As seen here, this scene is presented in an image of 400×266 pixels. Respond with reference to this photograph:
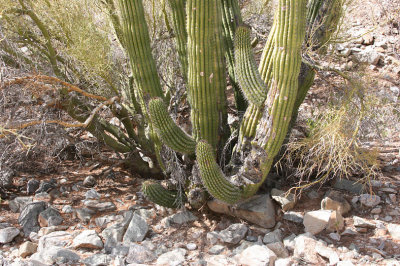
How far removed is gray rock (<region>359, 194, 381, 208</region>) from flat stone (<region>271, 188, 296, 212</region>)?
2.90ft

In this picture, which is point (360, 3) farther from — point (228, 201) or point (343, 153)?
point (228, 201)

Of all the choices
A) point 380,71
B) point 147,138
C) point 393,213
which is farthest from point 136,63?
point 380,71

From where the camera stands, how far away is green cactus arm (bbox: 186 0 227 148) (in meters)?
4.65

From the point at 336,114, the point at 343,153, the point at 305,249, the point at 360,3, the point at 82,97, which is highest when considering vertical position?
the point at 360,3

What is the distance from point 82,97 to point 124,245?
2573mm

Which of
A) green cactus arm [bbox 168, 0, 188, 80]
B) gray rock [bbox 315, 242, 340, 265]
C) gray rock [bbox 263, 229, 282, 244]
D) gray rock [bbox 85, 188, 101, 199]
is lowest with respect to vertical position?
gray rock [bbox 315, 242, 340, 265]

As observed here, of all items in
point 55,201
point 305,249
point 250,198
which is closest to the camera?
point 305,249

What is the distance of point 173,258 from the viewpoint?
474 cm

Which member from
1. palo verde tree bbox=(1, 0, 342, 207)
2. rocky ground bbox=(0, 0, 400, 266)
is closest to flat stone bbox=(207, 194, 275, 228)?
rocky ground bbox=(0, 0, 400, 266)

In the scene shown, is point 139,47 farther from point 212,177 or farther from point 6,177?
point 6,177

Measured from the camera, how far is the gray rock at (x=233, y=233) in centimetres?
498

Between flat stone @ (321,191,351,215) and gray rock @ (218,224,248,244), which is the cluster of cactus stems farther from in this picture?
flat stone @ (321,191,351,215)

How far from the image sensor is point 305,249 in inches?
181

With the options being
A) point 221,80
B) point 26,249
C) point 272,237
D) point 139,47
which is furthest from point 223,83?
point 26,249
